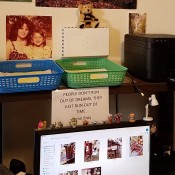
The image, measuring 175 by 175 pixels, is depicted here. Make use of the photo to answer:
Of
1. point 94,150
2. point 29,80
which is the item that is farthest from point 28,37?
point 94,150

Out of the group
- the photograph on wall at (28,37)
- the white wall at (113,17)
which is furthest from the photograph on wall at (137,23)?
the photograph on wall at (28,37)

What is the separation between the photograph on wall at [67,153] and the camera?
1.20 metres

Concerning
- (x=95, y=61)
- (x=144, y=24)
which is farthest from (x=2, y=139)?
(x=144, y=24)

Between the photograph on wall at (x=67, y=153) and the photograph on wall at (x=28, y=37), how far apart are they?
56 centimetres

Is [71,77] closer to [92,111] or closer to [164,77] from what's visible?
[92,111]

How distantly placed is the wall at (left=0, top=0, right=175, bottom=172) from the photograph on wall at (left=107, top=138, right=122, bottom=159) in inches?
20.2

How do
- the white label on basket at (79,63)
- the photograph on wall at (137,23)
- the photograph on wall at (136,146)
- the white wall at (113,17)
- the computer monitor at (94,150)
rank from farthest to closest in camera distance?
the photograph on wall at (137,23) → the white label on basket at (79,63) → the white wall at (113,17) → the photograph on wall at (136,146) → the computer monitor at (94,150)

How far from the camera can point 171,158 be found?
5.24 ft

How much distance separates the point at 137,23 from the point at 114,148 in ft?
2.56

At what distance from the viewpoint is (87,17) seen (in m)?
1.57

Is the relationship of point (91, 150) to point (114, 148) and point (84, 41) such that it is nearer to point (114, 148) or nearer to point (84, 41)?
point (114, 148)

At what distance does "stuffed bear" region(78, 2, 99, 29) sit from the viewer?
5.11 feet

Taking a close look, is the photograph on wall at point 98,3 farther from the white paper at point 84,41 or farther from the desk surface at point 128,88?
the desk surface at point 128,88

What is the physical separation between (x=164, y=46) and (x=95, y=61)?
0.39m
